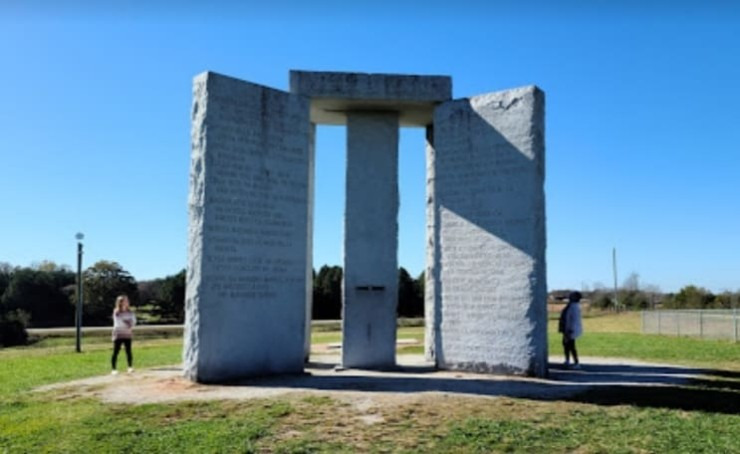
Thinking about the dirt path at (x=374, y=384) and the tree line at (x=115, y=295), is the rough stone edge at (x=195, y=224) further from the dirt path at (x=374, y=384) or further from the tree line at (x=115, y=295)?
the tree line at (x=115, y=295)

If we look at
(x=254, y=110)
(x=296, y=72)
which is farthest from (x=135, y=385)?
(x=296, y=72)

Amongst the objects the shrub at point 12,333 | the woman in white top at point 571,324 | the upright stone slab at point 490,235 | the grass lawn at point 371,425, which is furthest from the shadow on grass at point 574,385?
the shrub at point 12,333

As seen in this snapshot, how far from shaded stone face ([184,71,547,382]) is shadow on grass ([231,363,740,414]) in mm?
726

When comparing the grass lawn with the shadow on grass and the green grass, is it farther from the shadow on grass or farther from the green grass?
the green grass

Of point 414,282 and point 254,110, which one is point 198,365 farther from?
point 414,282

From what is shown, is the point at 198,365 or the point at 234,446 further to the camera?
the point at 198,365

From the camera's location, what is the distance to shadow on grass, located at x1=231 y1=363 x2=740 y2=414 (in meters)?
9.59

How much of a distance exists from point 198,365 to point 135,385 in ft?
3.45

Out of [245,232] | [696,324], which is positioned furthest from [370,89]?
[696,324]

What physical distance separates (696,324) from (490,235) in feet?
48.8

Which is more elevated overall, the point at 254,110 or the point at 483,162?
the point at 254,110

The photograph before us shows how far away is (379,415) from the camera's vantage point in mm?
8359

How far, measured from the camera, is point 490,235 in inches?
500

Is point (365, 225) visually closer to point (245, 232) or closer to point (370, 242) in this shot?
point (370, 242)
